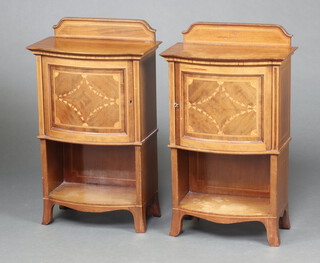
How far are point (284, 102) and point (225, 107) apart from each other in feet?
1.25

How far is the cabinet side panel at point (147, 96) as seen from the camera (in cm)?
686

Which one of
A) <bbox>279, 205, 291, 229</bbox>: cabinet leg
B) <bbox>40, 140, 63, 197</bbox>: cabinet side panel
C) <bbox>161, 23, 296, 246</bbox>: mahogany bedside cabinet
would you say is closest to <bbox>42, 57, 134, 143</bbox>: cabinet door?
<bbox>40, 140, 63, 197</bbox>: cabinet side panel

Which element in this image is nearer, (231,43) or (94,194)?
(231,43)

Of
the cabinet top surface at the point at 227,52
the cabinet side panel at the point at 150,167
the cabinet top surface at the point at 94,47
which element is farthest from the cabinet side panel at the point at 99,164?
the cabinet top surface at the point at 227,52

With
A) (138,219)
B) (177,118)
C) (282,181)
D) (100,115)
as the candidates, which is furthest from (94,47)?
(282,181)

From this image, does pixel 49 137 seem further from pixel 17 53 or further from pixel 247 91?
pixel 17 53

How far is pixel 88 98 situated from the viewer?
22.5 feet

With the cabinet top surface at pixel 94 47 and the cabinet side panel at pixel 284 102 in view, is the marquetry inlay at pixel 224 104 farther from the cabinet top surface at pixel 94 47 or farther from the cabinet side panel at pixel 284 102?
the cabinet top surface at pixel 94 47

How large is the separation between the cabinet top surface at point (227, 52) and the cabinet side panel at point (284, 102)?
92 mm

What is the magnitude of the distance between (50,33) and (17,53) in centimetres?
31

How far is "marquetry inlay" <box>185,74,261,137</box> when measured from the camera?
259 inches

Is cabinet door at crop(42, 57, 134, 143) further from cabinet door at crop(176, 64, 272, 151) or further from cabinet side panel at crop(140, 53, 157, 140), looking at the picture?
cabinet door at crop(176, 64, 272, 151)

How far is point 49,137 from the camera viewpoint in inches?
278

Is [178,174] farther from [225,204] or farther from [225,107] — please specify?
[225,107]
